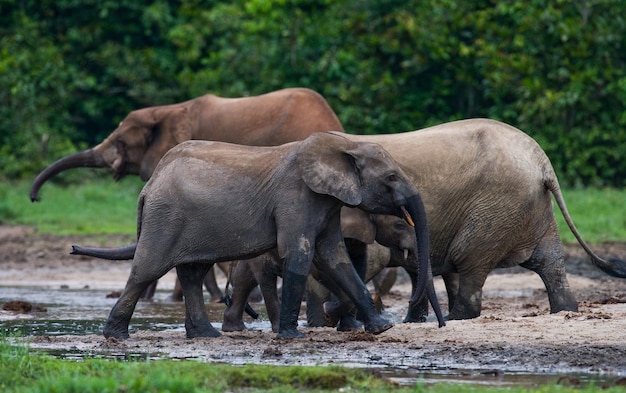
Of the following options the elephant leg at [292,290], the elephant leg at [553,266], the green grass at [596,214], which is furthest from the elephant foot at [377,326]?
the green grass at [596,214]

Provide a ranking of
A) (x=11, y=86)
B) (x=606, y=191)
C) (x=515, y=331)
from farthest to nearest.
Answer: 1. (x=11, y=86)
2. (x=606, y=191)
3. (x=515, y=331)

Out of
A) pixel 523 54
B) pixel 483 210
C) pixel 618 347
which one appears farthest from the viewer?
pixel 523 54

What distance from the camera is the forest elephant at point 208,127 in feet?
42.3

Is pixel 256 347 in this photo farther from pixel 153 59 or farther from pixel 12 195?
pixel 153 59

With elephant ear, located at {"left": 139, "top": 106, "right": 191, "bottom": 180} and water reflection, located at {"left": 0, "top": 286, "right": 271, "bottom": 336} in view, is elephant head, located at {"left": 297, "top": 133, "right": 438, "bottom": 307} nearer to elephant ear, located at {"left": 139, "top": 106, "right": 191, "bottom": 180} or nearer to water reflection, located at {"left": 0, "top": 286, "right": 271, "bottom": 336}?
water reflection, located at {"left": 0, "top": 286, "right": 271, "bottom": 336}

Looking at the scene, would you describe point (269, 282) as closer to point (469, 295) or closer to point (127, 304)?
point (127, 304)

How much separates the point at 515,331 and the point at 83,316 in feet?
13.5

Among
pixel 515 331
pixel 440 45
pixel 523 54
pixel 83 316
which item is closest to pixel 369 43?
pixel 440 45

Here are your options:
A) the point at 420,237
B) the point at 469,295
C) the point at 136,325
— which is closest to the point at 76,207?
the point at 136,325

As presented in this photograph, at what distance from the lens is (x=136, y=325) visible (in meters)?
10.9

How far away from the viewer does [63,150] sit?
2427cm

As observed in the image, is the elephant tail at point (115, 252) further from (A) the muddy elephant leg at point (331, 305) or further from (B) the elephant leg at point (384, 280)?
(B) the elephant leg at point (384, 280)

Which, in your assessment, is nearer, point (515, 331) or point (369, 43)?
point (515, 331)

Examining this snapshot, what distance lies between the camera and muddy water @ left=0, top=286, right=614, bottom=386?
7699 millimetres
